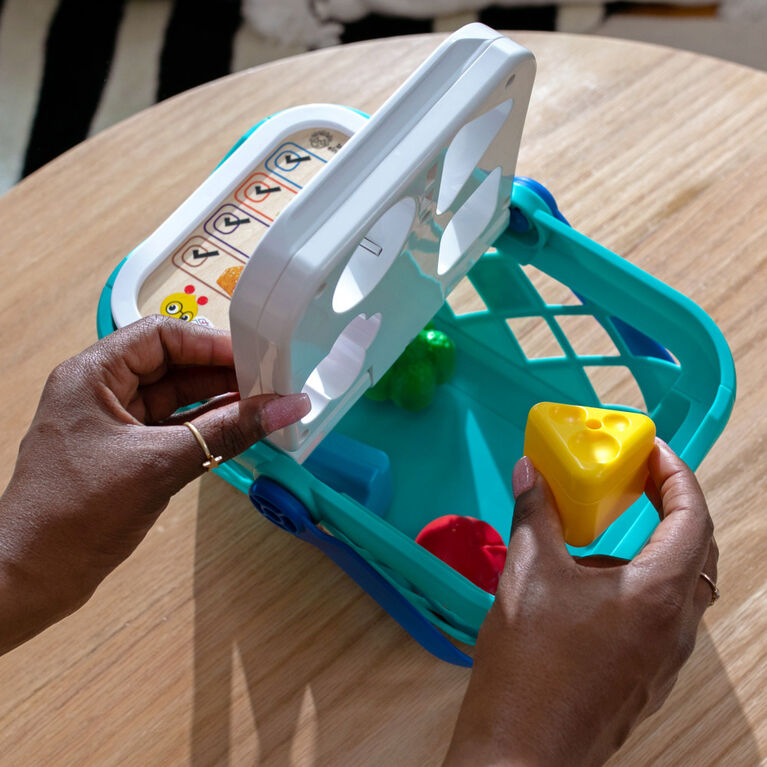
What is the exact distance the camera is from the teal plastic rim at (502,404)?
0.52 metres

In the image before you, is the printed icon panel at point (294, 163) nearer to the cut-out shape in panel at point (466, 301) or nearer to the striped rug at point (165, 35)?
the cut-out shape in panel at point (466, 301)

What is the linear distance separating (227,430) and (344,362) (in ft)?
0.29

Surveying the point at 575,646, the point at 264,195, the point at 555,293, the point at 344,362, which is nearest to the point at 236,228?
the point at 264,195

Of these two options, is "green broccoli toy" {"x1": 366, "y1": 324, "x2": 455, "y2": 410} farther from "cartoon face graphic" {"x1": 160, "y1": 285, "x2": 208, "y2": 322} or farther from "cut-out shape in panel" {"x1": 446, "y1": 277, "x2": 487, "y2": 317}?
"cartoon face graphic" {"x1": 160, "y1": 285, "x2": 208, "y2": 322}

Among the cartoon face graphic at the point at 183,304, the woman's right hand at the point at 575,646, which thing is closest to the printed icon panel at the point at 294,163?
the cartoon face graphic at the point at 183,304

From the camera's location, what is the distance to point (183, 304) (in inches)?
23.7

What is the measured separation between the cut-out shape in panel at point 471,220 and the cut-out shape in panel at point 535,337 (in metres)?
0.15

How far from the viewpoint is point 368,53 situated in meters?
0.82

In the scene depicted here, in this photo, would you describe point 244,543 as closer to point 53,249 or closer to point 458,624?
point 458,624

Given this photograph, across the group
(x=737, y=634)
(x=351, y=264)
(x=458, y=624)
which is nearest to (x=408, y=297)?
(x=351, y=264)

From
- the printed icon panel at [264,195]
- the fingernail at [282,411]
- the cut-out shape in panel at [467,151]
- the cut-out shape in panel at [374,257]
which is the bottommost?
the fingernail at [282,411]

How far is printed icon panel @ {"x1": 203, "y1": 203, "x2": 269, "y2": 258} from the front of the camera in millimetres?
622

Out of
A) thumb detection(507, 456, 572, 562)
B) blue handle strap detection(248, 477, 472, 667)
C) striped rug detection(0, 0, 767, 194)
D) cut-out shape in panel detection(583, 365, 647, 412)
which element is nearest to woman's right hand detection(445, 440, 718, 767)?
thumb detection(507, 456, 572, 562)

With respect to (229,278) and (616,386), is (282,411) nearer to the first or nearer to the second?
(229,278)
